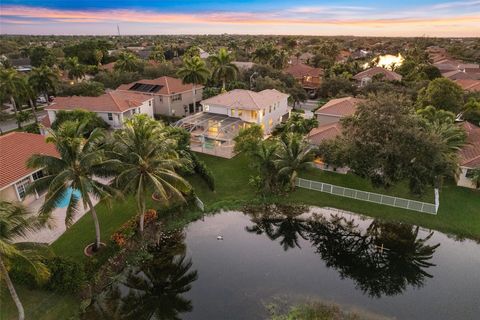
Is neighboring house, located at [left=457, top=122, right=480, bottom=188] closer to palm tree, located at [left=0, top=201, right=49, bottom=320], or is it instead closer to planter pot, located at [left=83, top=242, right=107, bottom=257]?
planter pot, located at [left=83, top=242, right=107, bottom=257]

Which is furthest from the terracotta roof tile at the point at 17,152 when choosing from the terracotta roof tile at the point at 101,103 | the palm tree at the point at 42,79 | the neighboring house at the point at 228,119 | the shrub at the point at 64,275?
the palm tree at the point at 42,79

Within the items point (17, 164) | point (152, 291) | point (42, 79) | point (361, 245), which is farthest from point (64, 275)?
point (42, 79)

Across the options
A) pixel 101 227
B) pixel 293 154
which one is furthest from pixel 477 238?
pixel 101 227

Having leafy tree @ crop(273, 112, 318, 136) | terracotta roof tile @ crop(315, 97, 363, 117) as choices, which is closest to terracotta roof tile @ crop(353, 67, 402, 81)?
terracotta roof tile @ crop(315, 97, 363, 117)

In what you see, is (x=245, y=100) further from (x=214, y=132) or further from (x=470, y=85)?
(x=470, y=85)

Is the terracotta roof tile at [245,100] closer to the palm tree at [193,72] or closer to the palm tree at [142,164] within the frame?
the palm tree at [193,72]
